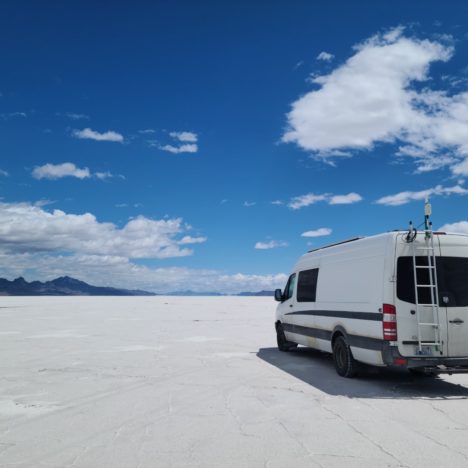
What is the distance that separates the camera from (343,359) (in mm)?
9680

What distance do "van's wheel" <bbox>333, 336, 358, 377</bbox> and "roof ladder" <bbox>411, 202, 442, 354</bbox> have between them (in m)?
1.52

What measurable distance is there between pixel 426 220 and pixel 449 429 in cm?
371

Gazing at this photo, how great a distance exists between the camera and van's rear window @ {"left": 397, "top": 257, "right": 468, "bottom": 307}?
843 cm

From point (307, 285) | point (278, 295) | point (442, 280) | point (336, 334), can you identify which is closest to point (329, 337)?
point (336, 334)

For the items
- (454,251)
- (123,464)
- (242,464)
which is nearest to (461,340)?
(454,251)

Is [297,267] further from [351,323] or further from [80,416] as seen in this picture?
[80,416]

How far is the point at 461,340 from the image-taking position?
8.36 m

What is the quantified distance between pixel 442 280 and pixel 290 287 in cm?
517

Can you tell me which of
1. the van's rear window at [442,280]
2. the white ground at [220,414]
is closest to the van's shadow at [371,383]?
the white ground at [220,414]

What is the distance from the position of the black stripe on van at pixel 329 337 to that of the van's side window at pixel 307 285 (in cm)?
70

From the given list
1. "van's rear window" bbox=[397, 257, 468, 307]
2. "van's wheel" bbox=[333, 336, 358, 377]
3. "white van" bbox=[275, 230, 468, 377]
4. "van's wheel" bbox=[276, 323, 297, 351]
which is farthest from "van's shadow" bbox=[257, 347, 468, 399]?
"van's rear window" bbox=[397, 257, 468, 307]

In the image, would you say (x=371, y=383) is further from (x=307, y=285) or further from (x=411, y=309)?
(x=307, y=285)

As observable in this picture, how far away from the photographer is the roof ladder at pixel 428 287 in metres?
8.27

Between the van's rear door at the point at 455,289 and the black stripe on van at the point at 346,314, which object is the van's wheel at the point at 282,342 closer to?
the black stripe on van at the point at 346,314
